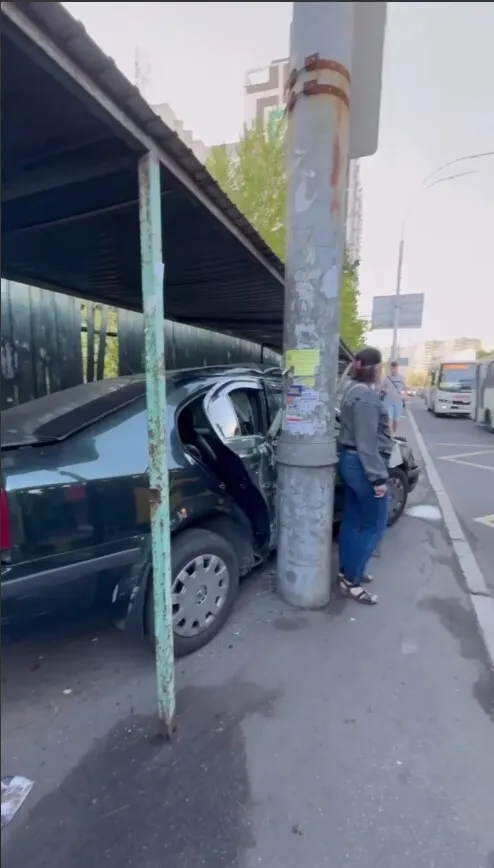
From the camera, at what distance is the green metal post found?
2.06m

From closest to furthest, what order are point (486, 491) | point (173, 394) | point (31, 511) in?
point (31, 511) → point (173, 394) → point (486, 491)

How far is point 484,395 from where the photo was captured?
17.1m

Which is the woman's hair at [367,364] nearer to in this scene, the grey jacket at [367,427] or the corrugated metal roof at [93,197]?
the grey jacket at [367,427]

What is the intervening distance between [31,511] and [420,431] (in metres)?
15.8

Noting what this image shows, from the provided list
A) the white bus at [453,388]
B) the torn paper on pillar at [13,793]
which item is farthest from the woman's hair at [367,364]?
the white bus at [453,388]

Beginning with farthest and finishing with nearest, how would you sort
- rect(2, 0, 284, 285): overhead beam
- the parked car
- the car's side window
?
the car's side window, the parked car, rect(2, 0, 284, 285): overhead beam

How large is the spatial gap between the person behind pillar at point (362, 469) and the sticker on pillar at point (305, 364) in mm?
394

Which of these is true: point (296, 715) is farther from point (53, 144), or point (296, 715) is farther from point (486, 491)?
point (486, 491)

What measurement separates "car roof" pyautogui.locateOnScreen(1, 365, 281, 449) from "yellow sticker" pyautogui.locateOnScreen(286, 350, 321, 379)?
0.54 meters

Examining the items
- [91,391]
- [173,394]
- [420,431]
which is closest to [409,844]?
[173,394]

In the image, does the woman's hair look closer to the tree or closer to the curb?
the curb

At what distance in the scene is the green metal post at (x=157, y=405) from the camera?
81.1 inches

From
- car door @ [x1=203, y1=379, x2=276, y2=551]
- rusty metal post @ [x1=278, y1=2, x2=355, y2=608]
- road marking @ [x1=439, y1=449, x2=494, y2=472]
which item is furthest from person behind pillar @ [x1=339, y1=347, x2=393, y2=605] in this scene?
road marking @ [x1=439, y1=449, x2=494, y2=472]

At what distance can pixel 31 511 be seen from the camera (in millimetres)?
2264
